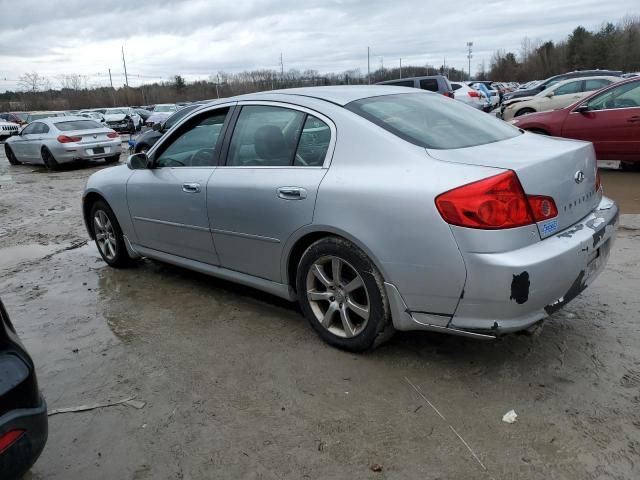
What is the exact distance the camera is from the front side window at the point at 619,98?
835 cm

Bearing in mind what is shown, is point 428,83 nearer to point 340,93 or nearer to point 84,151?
point 84,151

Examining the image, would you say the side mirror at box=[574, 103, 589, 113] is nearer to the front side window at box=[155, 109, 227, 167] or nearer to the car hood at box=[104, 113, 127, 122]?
the front side window at box=[155, 109, 227, 167]

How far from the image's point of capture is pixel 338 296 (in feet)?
10.7

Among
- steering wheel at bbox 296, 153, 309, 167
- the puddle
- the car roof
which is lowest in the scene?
the puddle

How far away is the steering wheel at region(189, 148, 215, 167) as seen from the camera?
4.02 m

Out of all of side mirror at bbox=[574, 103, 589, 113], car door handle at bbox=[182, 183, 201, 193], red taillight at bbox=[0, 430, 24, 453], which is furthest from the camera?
side mirror at bbox=[574, 103, 589, 113]

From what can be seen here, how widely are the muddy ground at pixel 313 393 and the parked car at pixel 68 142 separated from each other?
435 inches

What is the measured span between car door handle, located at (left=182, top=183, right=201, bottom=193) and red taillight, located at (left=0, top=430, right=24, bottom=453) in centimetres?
229

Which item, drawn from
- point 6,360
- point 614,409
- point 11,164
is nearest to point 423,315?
point 614,409

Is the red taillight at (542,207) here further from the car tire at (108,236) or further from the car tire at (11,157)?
the car tire at (11,157)

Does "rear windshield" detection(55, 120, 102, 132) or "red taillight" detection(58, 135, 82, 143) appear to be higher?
"rear windshield" detection(55, 120, 102, 132)

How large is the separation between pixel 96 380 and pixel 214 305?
1.17m

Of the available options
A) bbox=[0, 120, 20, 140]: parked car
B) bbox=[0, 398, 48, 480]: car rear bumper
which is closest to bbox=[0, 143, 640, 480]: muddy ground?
bbox=[0, 398, 48, 480]: car rear bumper

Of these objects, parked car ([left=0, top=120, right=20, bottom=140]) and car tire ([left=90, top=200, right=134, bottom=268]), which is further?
parked car ([left=0, top=120, right=20, bottom=140])
